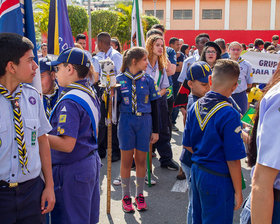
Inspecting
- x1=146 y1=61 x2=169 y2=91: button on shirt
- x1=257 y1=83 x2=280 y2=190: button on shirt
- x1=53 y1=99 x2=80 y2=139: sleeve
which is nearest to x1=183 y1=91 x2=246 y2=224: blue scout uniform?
x1=53 y1=99 x2=80 y2=139: sleeve

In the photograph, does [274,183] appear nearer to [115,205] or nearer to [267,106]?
[267,106]

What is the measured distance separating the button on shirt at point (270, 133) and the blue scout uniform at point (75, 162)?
153 centimetres

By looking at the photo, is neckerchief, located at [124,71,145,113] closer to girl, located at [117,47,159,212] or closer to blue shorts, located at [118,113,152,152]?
girl, located at [117,47,159,212]

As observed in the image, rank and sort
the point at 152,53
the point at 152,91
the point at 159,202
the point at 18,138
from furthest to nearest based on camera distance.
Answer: the point at 152,53
the point at 159,202
the point at 152,91
the point at 18,138

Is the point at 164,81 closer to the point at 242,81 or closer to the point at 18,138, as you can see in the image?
the point at 242,81

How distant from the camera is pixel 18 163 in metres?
2.16

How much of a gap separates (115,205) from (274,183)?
10.8ft

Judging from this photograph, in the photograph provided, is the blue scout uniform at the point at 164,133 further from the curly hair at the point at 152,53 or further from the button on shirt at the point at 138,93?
the button on shirt at the point at 138,93

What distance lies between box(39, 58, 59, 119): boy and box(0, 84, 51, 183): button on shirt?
0.98m

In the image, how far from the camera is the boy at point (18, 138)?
6.97 ft

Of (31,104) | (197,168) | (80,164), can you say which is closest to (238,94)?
(197,168)

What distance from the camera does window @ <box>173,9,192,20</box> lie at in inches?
1886

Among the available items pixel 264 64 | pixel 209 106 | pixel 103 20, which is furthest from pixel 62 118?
→ pixel 103 20

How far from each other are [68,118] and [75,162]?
0.39 meters
